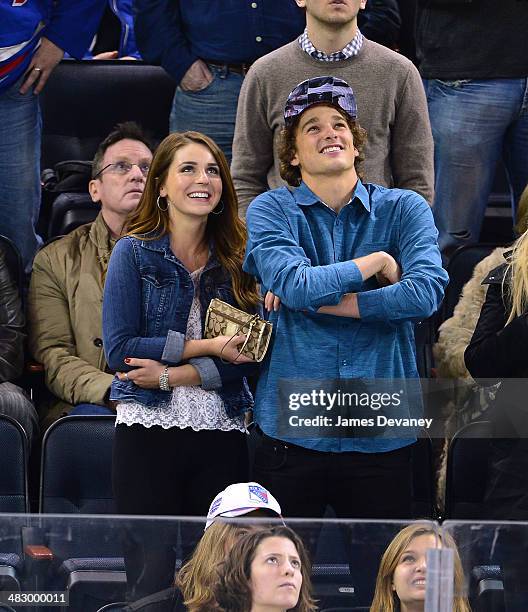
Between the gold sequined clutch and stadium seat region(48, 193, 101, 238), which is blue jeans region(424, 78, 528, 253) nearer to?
stadium seat region(48, 193, 101, 238)

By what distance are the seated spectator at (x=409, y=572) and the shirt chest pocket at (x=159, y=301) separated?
50.2 inches

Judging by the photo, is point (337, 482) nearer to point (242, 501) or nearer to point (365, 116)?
point (242, 501)

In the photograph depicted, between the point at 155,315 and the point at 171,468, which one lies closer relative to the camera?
the point at 171,468

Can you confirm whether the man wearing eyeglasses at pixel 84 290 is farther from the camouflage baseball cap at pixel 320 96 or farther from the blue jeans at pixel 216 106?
the camouflage baseball cap at pixel 320 96

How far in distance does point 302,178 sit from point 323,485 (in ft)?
3.01

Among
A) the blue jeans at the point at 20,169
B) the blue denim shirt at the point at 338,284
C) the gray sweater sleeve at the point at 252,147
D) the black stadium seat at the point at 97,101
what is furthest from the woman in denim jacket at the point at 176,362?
the black stadium seat at the point at 97,101

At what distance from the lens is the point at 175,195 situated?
171 inches

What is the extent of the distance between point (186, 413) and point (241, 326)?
295mm

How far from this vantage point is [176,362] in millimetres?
4148

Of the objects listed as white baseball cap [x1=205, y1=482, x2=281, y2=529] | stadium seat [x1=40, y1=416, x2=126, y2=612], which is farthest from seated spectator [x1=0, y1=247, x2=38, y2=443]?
white baseball cap [x1=205, y1=482, x2=281, y2=529]

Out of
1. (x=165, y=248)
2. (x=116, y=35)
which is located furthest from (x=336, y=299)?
(x=116, y=35)

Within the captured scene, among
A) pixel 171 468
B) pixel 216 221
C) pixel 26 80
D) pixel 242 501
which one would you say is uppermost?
pixel 26 80

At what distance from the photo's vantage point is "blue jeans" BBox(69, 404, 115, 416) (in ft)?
16.0

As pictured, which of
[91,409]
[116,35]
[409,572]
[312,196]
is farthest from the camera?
[116,35]
